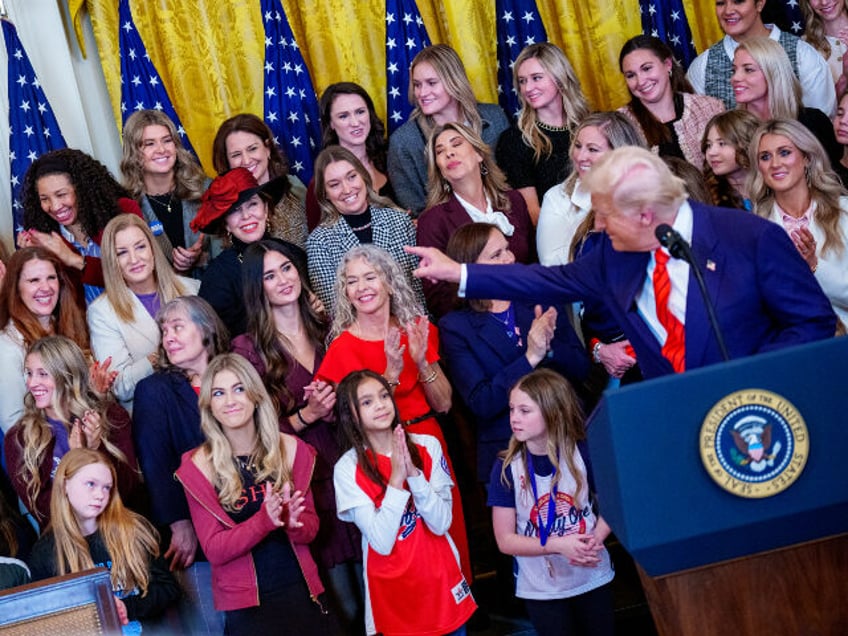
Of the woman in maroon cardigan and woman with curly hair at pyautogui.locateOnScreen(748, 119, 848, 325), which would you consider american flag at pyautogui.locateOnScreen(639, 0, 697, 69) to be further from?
woman with curly hair at pyautogui.locateOnScreen(748, 119, 848, 325)

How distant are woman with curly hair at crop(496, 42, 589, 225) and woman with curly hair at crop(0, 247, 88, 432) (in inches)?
78.6

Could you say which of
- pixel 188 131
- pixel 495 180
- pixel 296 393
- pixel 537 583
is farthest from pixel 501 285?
pixel 188 131

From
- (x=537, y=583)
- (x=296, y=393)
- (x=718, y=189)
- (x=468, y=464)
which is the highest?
(x=718, y=189)

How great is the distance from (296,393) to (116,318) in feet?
2.70

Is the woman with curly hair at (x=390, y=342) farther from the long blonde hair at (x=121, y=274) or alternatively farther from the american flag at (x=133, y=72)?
the american flag at (x=133, y=72)

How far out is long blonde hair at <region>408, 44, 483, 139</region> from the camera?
19.6 ft

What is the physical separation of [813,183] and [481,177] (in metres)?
1.39

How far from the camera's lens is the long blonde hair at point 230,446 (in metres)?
4.59

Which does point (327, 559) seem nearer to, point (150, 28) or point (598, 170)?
point (598, 170)

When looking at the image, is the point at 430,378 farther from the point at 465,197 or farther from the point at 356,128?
the point at 356,128

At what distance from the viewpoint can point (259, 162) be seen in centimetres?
597

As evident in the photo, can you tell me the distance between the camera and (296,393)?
5.07 metres

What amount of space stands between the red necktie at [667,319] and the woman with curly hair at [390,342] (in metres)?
1.60


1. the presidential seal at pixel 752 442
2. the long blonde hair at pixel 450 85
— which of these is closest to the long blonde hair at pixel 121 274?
the long blonde hair at pixel 450 85
